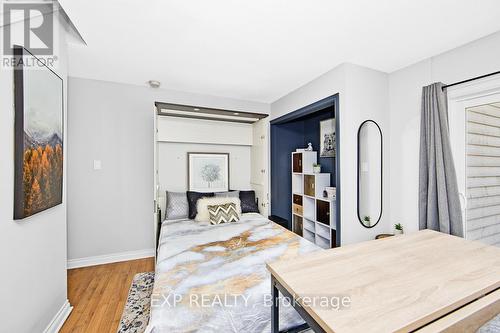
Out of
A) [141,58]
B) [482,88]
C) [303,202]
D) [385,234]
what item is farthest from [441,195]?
[141,58]

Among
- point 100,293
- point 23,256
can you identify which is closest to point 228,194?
point 100,293

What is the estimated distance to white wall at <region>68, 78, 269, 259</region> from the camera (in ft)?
9.49

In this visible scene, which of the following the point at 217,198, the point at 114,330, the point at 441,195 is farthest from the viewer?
the point at 217,198

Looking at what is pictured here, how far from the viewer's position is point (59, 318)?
6.06ft

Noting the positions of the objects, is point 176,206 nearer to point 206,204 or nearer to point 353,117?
point 206,204

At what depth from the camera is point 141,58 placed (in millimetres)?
2391

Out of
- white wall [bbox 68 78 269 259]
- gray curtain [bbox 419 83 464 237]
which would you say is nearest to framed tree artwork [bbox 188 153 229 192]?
white wall [bbox 68 78 269 259]

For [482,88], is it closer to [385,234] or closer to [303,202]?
[385,234]

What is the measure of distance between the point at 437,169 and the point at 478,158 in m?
0.41

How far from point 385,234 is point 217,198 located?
216cm

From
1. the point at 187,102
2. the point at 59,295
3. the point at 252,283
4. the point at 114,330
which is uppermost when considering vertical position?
the point at 187,102

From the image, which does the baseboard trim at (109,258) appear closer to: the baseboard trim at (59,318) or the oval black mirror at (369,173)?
the baseboard trim at (59,318)

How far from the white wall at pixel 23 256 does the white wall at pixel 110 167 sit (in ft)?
3.79

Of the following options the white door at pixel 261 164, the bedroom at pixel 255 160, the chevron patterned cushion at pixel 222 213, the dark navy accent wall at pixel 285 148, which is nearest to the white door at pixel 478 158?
the bedroom at pixel 255 160
